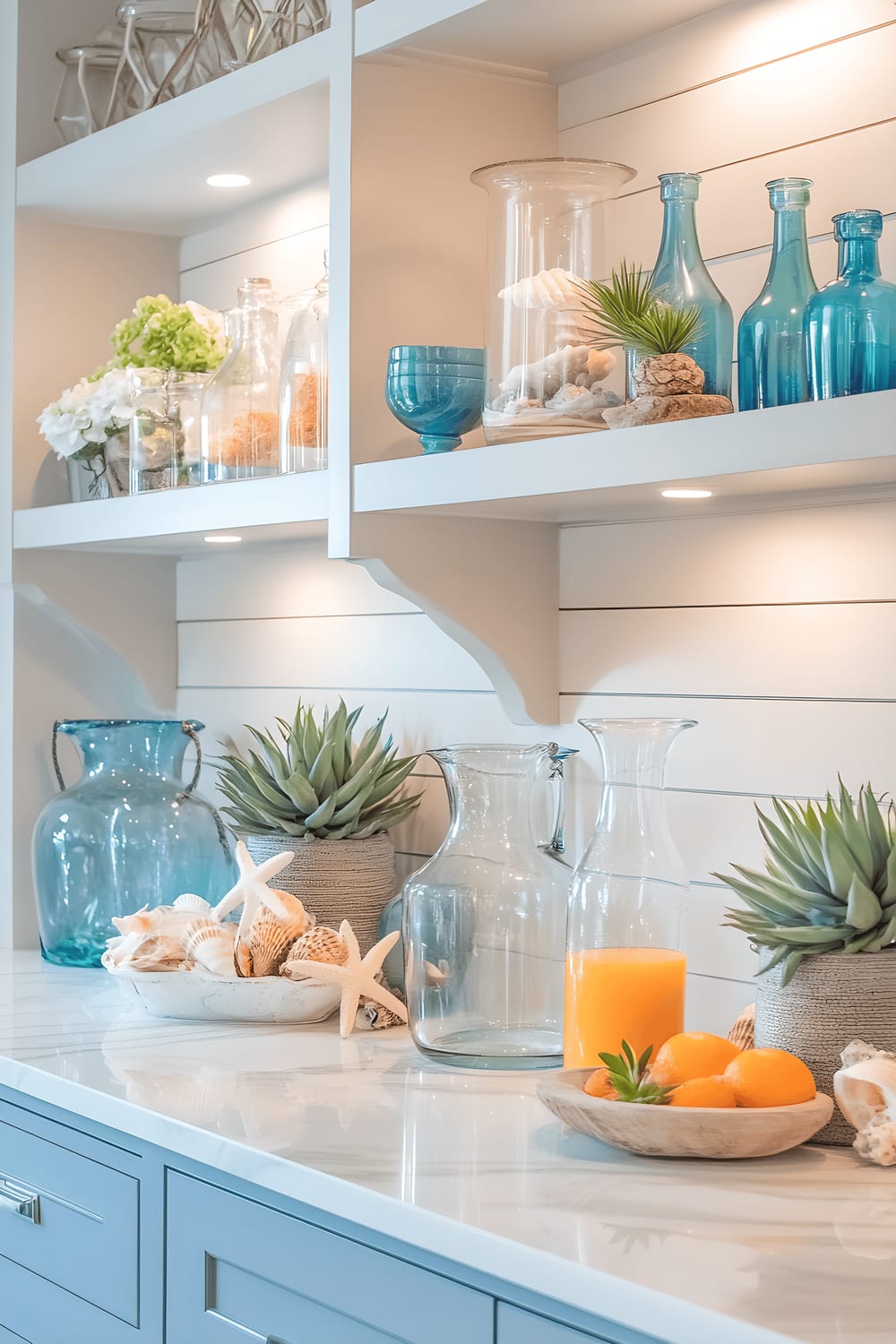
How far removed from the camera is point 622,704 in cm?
171

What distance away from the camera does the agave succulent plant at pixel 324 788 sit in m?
1.90

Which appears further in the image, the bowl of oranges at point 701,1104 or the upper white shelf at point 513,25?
the upper white shelf at point 513,25

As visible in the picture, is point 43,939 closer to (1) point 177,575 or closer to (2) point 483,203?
(1) point 177,575

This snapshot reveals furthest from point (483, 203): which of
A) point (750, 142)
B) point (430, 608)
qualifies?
point (430, 608)

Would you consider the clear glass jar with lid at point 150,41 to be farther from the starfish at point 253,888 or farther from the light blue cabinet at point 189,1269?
the light blue cabinet at point 189,1269

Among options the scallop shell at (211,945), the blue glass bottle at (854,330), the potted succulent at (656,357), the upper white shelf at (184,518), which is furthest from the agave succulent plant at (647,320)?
the scallop shell at (211,945)

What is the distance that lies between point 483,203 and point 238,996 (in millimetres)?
919

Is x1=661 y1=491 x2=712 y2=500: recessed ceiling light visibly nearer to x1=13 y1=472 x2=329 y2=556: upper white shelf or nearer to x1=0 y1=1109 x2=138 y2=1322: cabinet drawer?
x1=13 y1=472 x2=329 y2=556: upper white shelf

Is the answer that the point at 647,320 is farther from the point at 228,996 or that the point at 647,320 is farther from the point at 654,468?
the point at 228,996

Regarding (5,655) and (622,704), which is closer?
(622,704)

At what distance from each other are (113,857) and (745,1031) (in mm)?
1025

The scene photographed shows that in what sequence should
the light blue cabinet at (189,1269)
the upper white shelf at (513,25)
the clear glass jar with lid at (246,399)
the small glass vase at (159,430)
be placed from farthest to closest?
the small glass vase at (159,430) → the clear glass jar with lid at (246,399) → the upper white shelf at (513,25) → the light blue cabinet at (189,1269)

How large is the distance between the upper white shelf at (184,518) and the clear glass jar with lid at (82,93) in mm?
564

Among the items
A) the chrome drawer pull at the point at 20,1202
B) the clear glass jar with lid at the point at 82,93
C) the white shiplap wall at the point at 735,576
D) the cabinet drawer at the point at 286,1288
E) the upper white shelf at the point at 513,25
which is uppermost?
the clear glass jar with lid at the point at 82,93
